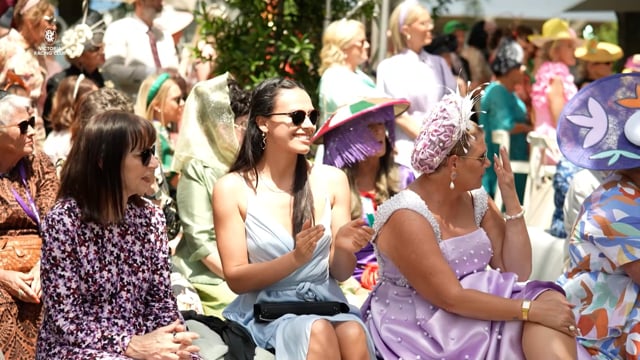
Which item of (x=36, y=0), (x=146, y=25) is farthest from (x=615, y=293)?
(x=146, y=25)

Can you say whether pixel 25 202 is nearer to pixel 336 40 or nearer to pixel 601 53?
pixel 336 40

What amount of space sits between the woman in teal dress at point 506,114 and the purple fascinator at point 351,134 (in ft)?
10.2

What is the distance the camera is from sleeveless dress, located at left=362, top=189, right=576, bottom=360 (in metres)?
3.90

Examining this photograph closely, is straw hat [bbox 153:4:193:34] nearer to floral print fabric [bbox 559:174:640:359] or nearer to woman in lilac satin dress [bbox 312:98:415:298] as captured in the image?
woman in lilac satin dress [bbox 312:98:415:298]

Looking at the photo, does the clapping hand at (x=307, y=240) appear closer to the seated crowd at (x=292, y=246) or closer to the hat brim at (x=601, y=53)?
the seated crowd at (x=292, y=246)

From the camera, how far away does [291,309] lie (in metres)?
3.99

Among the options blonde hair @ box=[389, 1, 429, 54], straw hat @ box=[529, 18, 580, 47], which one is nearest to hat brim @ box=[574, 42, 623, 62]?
straw hat @ box=[529, 18, 580, 47]

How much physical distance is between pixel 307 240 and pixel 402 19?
11.9 feet

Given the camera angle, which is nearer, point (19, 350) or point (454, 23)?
point (19, 350)

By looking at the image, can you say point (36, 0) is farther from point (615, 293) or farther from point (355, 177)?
point (615, 293)

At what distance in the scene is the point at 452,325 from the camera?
3.94m

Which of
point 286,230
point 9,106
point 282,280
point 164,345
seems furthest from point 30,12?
point 164,345

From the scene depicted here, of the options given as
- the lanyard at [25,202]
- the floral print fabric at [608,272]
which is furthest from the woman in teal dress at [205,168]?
the floral print fabric at [608,272]

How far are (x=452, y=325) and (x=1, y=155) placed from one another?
1946mm
